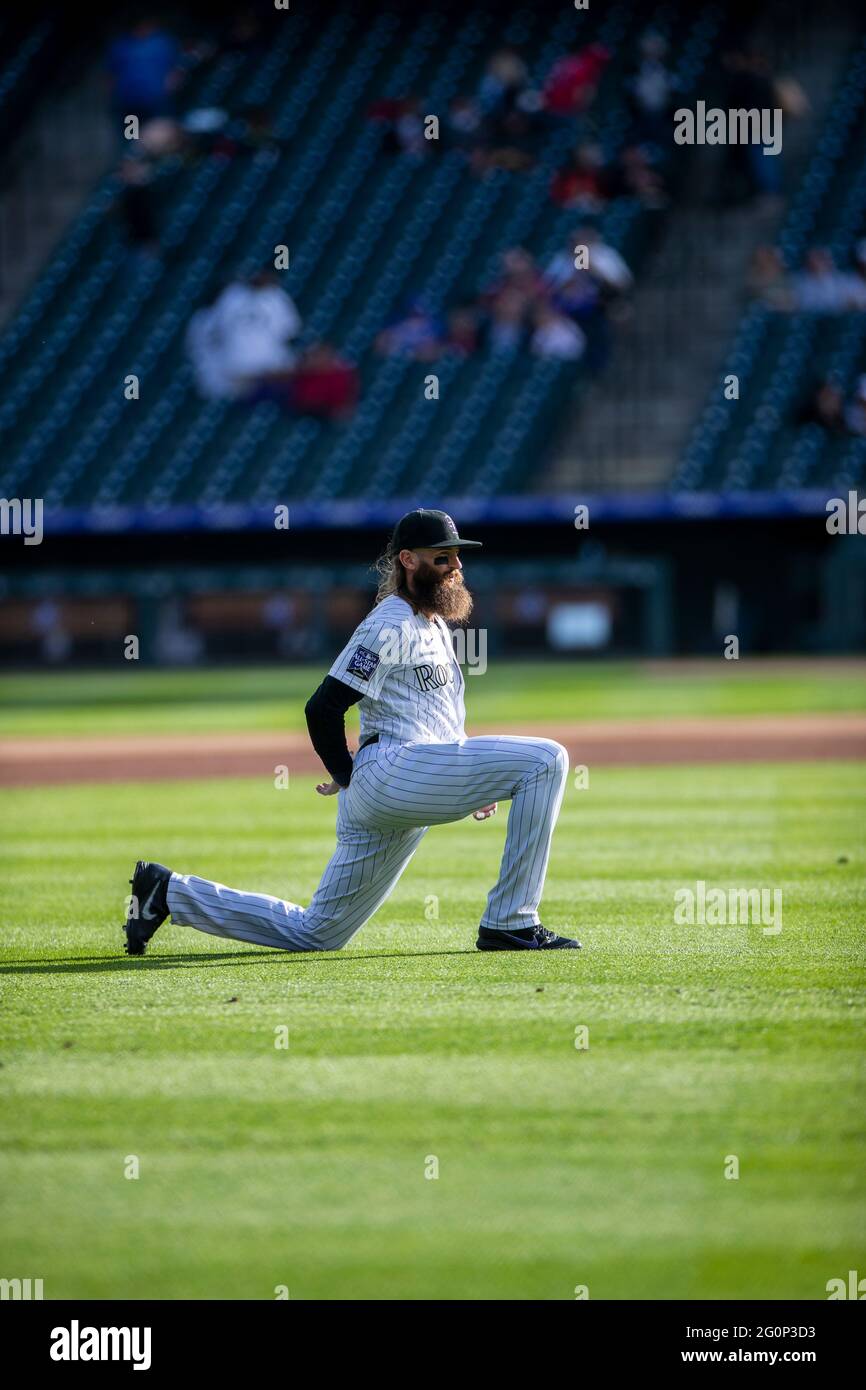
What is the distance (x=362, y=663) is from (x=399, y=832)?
636 millimetres

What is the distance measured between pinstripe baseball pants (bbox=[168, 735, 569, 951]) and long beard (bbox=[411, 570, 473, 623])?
46cm

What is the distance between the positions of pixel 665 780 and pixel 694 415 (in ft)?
51.2

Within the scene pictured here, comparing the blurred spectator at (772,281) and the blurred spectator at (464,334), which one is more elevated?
the blurred spectator at (772,281)

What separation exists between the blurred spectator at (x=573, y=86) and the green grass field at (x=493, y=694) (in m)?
9.55

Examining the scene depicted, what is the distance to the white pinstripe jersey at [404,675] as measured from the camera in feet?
21.3

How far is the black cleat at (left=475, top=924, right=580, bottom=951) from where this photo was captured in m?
6.92

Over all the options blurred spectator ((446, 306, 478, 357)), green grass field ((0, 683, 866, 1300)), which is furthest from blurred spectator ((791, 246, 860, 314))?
green grass field ((0, 683, 866, 1300))

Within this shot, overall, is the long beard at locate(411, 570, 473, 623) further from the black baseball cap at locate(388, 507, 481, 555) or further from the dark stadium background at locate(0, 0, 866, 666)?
the dark stadium background at locate(0, 0, 866, 666)

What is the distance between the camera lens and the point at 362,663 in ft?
21.2


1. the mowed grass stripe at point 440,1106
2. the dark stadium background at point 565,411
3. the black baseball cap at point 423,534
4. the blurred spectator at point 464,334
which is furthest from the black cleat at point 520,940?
the blurred spectator at point 464,334

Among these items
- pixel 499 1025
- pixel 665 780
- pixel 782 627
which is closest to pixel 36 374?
pixel 782 627

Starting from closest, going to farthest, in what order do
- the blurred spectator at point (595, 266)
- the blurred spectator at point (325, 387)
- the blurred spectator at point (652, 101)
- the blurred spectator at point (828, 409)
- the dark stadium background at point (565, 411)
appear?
the blurred spectator at point (828, 409) < the dark stadium background at point (565, 411) < the blurred spectator at point (595, 266) < the blurred spectator at point (325, 387) < the blurred spectator at point (652, 101)

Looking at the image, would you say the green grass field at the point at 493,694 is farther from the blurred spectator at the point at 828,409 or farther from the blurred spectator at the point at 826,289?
the blurred spectator at the point at 826,289

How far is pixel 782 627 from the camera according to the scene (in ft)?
91.8
